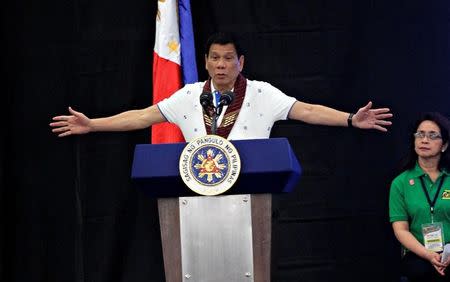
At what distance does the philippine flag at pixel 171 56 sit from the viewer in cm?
430

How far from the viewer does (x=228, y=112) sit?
138 inches

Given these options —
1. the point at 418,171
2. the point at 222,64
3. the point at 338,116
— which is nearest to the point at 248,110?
the point at 222,64

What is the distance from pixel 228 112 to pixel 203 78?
1.01 meters

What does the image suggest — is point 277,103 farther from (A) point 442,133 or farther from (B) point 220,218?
(B) point 220,218

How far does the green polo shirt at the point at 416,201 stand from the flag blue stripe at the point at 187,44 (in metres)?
1.17

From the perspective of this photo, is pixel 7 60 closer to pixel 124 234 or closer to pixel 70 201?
pixel 70 201

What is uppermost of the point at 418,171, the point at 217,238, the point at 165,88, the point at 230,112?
the point at 165,88

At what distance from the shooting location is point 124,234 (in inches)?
177

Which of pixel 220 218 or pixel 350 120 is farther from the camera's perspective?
pixel 350 120

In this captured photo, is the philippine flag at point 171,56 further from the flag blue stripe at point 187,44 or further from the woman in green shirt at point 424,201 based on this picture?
the woman in green shirt at point 424,201

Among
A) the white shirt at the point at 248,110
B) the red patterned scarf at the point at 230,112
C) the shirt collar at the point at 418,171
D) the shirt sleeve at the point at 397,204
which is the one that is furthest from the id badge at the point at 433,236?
the red patterned scarf at the point at 230,112

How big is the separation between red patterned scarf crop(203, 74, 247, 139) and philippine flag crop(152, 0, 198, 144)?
77cm

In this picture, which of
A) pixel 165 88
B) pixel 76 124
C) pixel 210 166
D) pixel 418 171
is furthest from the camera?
pixel 165 88

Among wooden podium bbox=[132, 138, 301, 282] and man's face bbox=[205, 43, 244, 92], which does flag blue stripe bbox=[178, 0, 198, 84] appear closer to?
man's face bbox=[205, 43, 244, 92]
